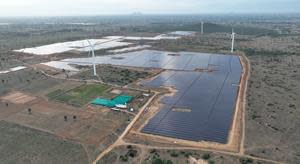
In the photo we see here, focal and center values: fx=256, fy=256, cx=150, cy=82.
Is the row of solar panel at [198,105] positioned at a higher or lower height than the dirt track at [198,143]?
higher

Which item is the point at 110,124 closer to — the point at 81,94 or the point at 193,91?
the point at 81,94

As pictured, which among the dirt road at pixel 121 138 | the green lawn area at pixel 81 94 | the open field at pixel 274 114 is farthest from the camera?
the green lawn area at pixel 81 94

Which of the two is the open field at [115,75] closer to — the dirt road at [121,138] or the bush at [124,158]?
the dirt road at [121,138]

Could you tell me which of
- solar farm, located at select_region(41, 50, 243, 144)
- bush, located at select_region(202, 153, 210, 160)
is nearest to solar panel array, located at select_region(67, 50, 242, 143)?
solar farm, located at select_region(41, 50, 243, 144)

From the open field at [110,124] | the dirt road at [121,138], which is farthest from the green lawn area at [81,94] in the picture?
the dirt road at [121,138]

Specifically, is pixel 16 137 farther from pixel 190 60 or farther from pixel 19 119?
pixel 190 60

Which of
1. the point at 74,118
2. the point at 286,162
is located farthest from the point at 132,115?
the point at 286,162
